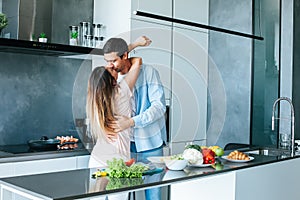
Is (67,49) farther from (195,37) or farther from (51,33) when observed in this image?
(195,37)

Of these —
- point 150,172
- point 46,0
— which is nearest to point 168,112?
point 46,0

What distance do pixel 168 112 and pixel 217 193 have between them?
6.02 ft

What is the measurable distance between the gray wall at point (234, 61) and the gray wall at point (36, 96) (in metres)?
1.62

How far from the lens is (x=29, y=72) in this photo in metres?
3.56

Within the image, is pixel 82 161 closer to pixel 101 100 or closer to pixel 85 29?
pixel 101 100

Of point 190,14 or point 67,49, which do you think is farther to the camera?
point 190,14

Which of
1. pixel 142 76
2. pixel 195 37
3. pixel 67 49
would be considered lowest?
pixel 142 76

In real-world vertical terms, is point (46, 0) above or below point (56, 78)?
above

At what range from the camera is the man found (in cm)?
295

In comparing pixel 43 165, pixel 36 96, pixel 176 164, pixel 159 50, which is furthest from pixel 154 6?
pixel 176 164

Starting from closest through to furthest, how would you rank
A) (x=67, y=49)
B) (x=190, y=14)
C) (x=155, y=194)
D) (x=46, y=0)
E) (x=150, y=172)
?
(x=150, y=172) → (x=155, y=194) → (x=67, y=49) → (x=46, y=0) → (x=190, y=14)

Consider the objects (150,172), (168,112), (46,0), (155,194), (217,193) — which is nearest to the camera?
(150,172)

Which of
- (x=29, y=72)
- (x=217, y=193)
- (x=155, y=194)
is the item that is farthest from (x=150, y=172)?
(x=29, y=72)

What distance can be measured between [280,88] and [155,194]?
2.18 metres
